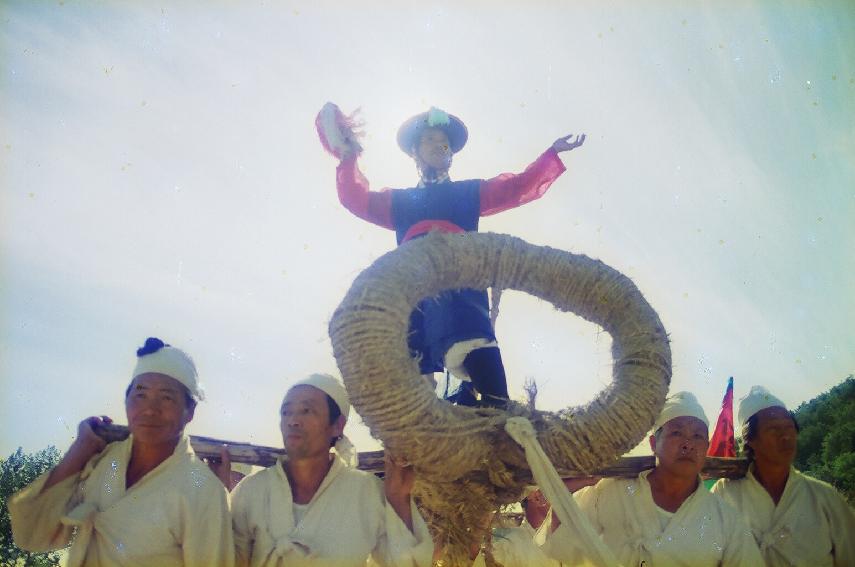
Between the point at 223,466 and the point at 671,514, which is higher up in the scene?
the point at 223,466

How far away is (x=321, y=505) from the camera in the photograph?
314cm

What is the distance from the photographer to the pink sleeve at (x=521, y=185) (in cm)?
410

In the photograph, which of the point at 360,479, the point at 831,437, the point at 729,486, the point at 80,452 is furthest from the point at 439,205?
the point at 831,437

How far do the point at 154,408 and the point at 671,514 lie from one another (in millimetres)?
2776

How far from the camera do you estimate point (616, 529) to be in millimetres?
3621

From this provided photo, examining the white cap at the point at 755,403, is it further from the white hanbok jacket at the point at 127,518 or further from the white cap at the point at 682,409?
the white hanbok jacket at the point at 127,518

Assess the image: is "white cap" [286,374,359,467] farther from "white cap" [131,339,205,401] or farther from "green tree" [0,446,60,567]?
"green tree" [0,446,60,567]

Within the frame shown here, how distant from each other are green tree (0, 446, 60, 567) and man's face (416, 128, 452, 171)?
48.4 feet

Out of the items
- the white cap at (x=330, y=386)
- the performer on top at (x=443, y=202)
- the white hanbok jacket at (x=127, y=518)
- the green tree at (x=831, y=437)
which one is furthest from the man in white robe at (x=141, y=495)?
the green tree at (x=831, y=437)

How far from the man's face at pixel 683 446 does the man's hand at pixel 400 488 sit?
5.13ft

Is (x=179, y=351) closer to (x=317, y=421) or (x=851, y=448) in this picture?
(x=317, y=421)

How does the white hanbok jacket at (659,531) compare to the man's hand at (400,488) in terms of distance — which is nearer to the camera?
the man's hand at (400,488)

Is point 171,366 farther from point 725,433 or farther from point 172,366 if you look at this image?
point 725,433

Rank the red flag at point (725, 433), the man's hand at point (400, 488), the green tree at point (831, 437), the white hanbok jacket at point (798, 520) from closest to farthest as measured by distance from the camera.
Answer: the man's hand at point (400, 488)
the white hanbok jacket at point (798, 520)
the red flag at point (725, 433)
the green tree at point (831, 437)
